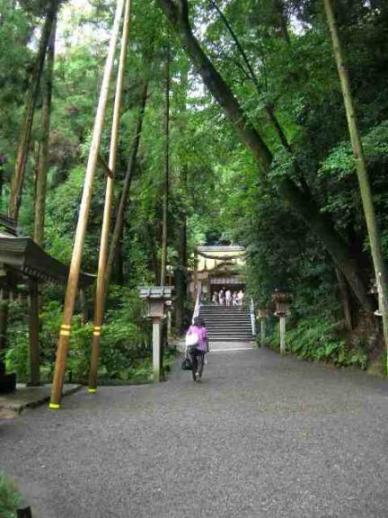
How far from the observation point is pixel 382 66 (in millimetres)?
10969

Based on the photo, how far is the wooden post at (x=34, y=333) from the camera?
9773 mm

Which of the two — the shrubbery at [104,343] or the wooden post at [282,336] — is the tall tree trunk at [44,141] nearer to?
the shrubbery at [104,343]

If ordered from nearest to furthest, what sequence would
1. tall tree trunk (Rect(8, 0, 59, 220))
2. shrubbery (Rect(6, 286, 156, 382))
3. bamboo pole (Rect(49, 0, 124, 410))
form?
1. bamboo pole (Rect(49, 0, 124, 410))
2. shrubbery (Rect(6, 286, 156, 382))
3. tall tree trunk (Rect(8, 0, 59, 220))

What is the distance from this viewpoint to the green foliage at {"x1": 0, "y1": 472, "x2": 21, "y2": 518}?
3.36m

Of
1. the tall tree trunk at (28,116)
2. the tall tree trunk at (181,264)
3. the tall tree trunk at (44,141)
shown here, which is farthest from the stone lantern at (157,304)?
the tall tree trunk at (181,264)

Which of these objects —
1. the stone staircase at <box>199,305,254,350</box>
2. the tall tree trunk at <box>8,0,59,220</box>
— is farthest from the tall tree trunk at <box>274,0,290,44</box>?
the stone staircase at <box>199,305,254,350</box>

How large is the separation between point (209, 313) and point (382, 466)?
26.6 meters

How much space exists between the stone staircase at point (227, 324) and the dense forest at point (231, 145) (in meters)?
6.42

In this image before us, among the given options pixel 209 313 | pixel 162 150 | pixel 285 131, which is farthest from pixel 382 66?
pixel 209 313

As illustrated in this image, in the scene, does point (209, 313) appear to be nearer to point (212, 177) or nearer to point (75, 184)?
point (212, 177)

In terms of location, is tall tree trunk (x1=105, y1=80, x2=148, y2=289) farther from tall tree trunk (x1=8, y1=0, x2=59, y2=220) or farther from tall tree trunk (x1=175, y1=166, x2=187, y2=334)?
tall tree trunk (x1=175, y1=166, x2=187, y2=334)

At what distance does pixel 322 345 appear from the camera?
15.3 metres

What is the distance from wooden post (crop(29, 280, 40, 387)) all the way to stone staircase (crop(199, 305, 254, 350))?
16.0m

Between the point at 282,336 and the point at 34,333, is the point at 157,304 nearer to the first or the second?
the point at 34,333
